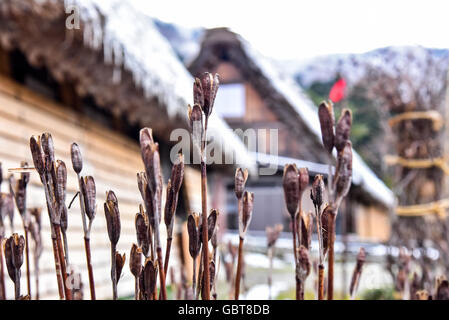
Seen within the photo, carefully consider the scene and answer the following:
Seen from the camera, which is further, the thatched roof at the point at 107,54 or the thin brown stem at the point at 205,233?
the thatched roof at the point at 107,54

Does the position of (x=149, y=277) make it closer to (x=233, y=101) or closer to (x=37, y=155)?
(x=37, y=155)

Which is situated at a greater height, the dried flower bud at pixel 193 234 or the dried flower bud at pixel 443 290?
the dried flower bud at pixel 193 234

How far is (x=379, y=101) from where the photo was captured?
9.02 feet

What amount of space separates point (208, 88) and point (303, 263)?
0.58ft

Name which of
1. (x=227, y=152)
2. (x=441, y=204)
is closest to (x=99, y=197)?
(x=227, y=152)

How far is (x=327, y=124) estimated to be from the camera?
368 millimetres

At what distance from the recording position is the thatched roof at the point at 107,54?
7.17ft

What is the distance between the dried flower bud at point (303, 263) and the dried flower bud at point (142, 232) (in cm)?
14

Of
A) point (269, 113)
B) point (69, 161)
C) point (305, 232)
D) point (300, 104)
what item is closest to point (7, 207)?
point (305, 232)

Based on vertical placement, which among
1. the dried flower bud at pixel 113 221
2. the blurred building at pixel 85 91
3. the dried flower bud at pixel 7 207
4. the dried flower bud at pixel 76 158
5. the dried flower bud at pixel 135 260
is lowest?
the dried flower bud at pixel 135 260

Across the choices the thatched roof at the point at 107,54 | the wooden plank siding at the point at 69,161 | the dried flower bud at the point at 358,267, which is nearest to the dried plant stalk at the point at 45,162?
the dried flower bud at the point at 358,267

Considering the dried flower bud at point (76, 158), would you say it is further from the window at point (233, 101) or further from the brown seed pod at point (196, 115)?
the window at point (233, 101)

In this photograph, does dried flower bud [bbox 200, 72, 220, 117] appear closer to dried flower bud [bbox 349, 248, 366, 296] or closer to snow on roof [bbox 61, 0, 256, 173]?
dried flower bud [bbox 349, 248, 366, 296]
